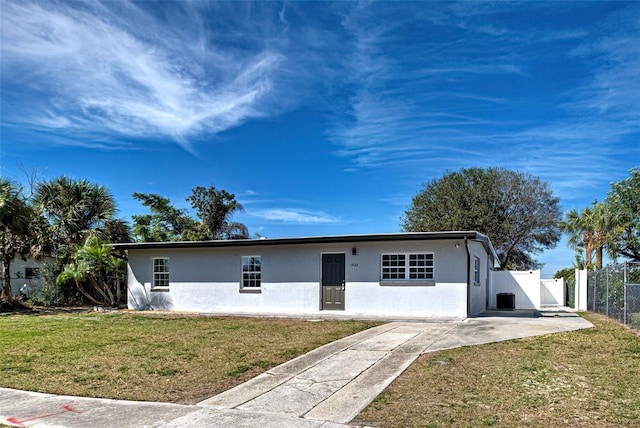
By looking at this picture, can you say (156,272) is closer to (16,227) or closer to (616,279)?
(16,227)

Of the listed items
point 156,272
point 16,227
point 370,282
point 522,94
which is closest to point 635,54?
point 522,94

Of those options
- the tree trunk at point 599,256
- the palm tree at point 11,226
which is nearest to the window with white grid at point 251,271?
the palm tree at point 11,226

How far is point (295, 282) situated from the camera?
61.5ft

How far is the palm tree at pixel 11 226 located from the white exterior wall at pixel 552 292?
25.7m

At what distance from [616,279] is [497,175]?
A: 2189 cm

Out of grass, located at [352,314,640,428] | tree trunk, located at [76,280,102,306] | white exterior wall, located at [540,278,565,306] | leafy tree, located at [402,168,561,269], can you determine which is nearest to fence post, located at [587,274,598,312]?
white exterior wall, located at [540,278,565,306]

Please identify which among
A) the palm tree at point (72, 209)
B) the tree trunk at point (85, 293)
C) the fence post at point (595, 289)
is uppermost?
the palm tree at point (72, 209)

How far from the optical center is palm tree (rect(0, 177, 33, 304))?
20.6 metres

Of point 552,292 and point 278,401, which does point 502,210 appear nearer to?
point 552,292

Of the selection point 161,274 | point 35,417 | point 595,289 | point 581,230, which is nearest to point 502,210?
point 581,230

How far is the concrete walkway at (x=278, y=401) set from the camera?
588 centimetres

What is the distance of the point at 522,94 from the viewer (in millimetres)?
16469

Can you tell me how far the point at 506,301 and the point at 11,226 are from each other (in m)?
21.6

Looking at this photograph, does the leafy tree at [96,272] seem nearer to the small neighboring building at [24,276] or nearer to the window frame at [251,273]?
the small neighboring building at [24,276]
